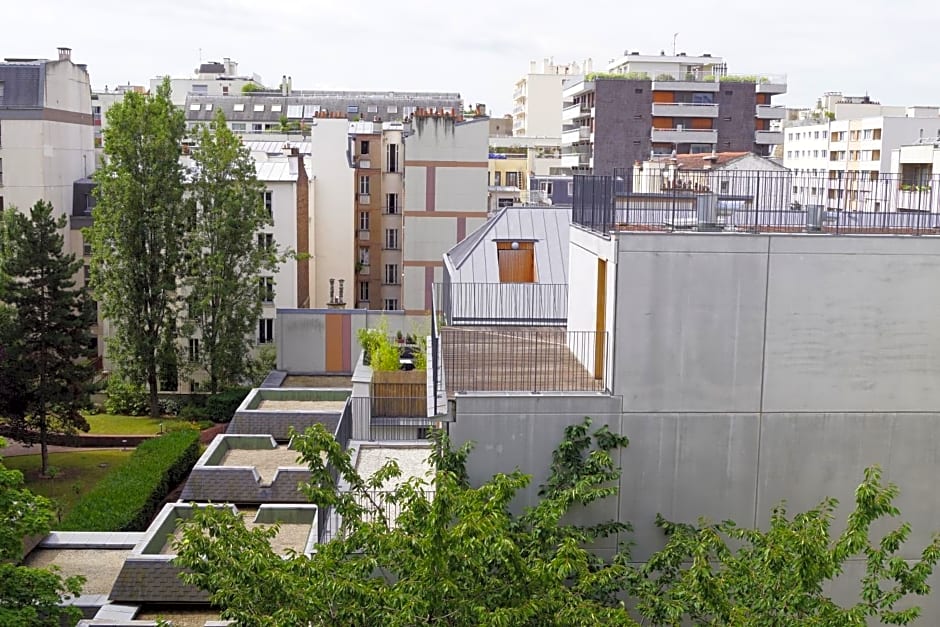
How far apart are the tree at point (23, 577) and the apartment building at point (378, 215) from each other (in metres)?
40.2

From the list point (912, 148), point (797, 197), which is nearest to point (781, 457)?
point (797, 197)

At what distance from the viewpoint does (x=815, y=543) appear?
1183cm

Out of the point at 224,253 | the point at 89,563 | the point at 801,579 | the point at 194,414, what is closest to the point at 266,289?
the point at 224,253

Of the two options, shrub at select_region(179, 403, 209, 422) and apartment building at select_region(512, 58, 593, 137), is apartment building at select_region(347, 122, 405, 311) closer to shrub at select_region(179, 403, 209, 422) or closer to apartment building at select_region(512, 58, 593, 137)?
shrub at select_region(179, 403, 209, 422)

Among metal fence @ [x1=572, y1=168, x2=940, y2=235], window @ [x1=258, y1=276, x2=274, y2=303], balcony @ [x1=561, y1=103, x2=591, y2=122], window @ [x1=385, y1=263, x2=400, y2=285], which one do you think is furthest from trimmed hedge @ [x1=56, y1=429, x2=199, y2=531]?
balcony @ [x1=561, y1=103, x2=591, y2=122]

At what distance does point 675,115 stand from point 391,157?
92.4 ft

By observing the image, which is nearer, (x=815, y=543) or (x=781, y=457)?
(x=815, y=543)

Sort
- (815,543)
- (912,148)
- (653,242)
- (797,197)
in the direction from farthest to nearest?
(912,148) < (797,197) < (653,242) < (815,543)

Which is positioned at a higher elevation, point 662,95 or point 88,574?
point 662,95

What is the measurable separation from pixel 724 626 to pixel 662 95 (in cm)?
6955

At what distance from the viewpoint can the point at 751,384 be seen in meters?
16.0

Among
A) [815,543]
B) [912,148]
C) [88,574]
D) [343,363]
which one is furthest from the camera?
[912,148]

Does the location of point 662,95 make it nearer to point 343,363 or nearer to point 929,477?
point 343,363

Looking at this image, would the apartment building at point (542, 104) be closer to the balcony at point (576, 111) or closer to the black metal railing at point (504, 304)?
the balcony at point (576, 111)
